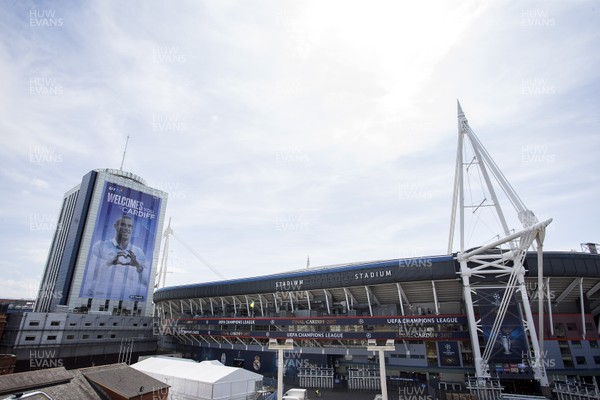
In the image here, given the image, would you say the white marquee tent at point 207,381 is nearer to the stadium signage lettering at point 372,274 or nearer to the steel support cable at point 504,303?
the stadium signage lettering at point 372,274

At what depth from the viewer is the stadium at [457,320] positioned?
33.9m

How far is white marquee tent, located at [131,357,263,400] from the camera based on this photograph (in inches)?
1214

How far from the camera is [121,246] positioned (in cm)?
8250

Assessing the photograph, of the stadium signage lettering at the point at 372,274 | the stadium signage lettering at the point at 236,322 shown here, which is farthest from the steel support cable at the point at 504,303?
the stadium signage lettering at the point at 236,322

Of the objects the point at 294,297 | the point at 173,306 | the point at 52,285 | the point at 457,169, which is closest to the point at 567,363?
the point at 457,169

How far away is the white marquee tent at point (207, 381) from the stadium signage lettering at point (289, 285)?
1406cm

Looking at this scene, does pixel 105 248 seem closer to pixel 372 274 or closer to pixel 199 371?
pixel 199 371

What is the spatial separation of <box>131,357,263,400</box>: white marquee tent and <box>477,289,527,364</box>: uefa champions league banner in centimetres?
2658

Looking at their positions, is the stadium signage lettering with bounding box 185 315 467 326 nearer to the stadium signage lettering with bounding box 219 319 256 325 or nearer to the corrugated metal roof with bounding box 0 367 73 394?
the stadium signage lettering with bounding box 219 319 256 325

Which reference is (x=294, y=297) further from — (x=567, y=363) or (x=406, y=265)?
(x=567, y=363)

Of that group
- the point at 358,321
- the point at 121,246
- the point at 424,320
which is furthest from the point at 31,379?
the point at 121,246

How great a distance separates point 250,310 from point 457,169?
139ft

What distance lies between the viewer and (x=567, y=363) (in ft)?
128

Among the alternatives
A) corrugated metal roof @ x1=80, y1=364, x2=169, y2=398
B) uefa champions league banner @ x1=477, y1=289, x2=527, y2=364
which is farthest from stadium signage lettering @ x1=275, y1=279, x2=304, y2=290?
uefa champions league banner @ x1=477, y1=289, x2=527, y2=364
